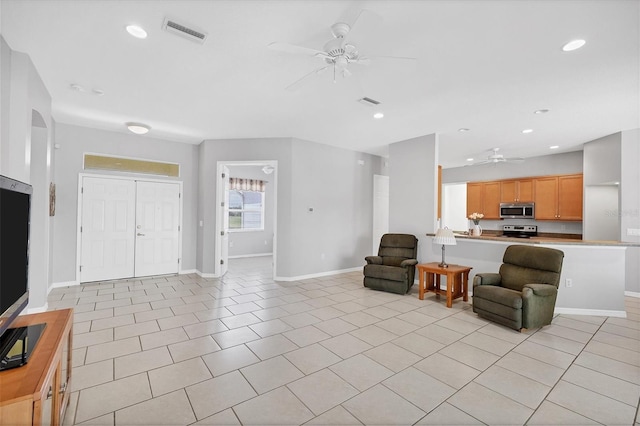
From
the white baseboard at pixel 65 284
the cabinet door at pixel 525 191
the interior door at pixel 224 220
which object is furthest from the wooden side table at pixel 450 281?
the white baseboard at pixel 65 284

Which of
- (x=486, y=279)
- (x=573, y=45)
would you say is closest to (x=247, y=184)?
(x=486, y=279)

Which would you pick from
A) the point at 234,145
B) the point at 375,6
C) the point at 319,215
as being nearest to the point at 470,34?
the point at 375,6

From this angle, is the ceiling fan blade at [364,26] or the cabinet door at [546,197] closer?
the ceiling fan blade at [364,26]

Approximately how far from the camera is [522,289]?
3.63 m

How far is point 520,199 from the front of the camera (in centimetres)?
715

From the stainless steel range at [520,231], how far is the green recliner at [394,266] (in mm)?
3596

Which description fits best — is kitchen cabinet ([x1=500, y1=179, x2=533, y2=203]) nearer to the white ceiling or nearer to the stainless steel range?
the stainless steel range

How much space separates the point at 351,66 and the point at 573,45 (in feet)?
6.35

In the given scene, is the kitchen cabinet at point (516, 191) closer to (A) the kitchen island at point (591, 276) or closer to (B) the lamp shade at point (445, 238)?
(A) the kitchen island at point (591, 276)

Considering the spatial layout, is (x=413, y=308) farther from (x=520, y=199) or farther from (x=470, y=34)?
(x=520, y=199)

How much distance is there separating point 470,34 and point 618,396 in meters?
3.07

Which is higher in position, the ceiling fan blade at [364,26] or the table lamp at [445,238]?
the ceiling fan blade at [364,26]

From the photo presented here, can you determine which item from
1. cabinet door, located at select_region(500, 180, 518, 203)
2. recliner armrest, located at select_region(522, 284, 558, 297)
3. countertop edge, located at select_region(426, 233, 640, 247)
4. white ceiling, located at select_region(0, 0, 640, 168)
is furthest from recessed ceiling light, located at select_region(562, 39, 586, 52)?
cabinet door, located at select_region(500, 180, 518, 203)

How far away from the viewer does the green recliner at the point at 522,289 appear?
337 centimetres
